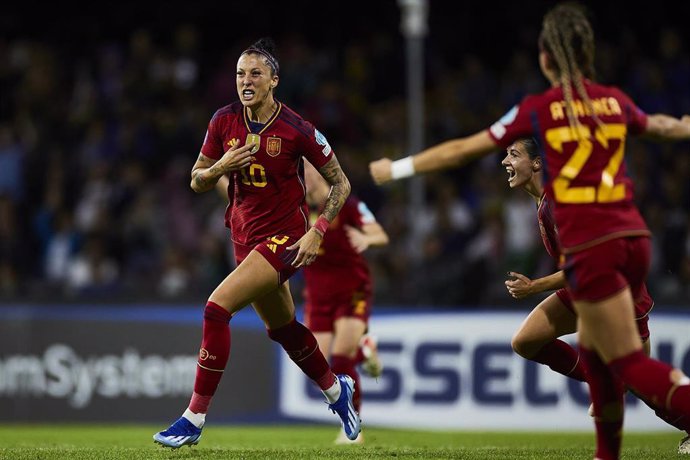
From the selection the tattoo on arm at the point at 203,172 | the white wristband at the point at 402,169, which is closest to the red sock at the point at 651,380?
the white wristband at the point at 402,169

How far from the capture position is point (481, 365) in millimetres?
12414

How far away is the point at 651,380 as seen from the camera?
5.61m

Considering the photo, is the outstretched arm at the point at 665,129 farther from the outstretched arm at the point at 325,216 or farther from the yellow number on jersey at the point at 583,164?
the outstretched arm at the point at 325,216

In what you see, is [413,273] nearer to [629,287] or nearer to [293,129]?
[293,129]

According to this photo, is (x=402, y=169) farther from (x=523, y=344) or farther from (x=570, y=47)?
(x=523, y=344)

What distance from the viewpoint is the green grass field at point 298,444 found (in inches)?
292

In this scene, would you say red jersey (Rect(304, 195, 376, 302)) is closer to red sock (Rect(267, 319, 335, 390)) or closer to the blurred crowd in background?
red sock (Rect(267, 319, 335, 390))

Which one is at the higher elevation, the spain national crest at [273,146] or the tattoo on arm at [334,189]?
the spain national crest at [273,146]

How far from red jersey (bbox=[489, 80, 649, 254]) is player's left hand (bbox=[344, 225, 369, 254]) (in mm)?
3846

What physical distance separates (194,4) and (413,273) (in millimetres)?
7980

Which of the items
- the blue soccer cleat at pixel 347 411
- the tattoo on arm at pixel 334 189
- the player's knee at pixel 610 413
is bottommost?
the blue soccer cleat at pixel 347 411

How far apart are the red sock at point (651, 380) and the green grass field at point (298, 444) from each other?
190cm

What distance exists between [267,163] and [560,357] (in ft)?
7.88

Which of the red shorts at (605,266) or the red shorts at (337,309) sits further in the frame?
the red shorts at (337,309)
